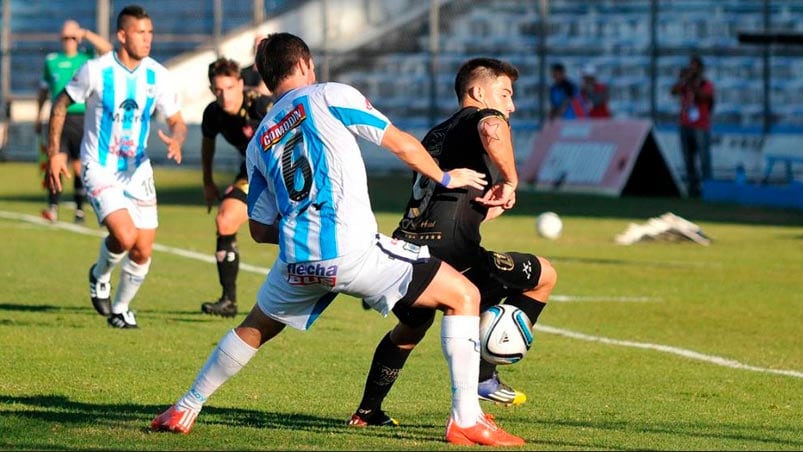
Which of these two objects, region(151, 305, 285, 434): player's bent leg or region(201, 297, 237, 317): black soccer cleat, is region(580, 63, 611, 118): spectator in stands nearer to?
region(201, 297, 237, 317): black soccer cleat

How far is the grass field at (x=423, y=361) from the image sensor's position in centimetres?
693

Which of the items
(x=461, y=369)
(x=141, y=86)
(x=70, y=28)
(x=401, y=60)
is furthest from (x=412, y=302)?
(x=401, y=60)

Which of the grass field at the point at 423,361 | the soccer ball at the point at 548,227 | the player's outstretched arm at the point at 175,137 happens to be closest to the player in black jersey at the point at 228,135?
the player's outstretched arm at the point at 175,137

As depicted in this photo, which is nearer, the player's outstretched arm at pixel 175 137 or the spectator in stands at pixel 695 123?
the player's outstretched arm at pixel 175 137

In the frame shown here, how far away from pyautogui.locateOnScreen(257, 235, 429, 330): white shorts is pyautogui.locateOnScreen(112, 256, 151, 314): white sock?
4.40m

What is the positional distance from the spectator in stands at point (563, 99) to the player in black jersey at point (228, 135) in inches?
647

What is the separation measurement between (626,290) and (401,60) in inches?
819

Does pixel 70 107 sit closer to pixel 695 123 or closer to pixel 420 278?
pixel 695 123

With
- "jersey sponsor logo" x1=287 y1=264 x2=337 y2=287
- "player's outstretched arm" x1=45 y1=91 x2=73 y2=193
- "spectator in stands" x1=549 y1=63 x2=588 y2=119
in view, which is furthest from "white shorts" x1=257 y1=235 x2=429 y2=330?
"spectator in stands" x1=549 y1=63 x2=588 y2=119

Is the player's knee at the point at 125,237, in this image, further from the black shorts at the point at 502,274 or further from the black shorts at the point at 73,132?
the black shorts at the point at 73,132

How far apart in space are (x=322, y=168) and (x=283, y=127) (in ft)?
0.81

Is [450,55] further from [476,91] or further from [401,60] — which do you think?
[476,91]

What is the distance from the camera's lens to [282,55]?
6535 mm

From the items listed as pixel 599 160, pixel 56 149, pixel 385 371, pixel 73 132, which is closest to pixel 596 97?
pixel 599 160
